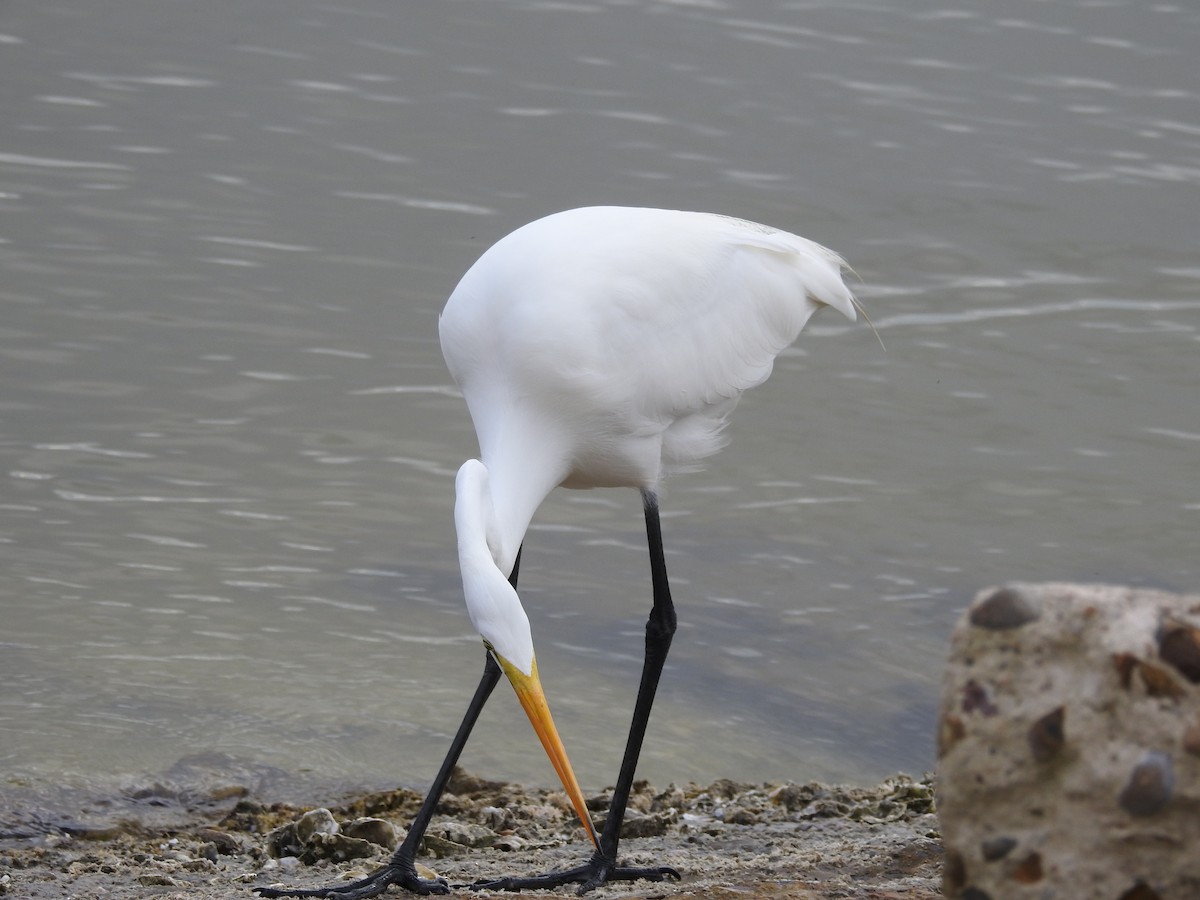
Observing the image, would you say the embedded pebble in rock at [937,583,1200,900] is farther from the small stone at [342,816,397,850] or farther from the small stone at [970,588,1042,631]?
the small stone at [342,816,397,850]

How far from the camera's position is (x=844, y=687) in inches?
261

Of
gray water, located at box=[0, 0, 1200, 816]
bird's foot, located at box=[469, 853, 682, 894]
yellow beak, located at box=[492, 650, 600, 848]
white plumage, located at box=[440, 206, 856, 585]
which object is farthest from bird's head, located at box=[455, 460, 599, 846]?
gray water, located at box=[0, 0, 1200, 816]

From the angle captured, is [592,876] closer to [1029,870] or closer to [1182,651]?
[1029,870]

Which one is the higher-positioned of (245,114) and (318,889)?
(245,114)

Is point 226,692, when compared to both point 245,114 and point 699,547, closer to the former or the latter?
point 699,547

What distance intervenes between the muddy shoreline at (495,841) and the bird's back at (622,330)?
1.07 meters

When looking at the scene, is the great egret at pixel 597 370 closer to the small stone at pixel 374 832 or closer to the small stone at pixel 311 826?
the small stone at pixel 374 832

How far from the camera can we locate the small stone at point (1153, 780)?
7.76 feet

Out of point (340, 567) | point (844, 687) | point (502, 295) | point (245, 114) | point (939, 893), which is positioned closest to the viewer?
point (939, 893)

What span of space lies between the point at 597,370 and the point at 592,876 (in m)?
1.43

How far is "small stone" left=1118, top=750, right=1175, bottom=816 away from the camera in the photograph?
237cm

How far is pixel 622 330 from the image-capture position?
201 inches

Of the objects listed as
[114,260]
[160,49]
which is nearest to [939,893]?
[114,260]

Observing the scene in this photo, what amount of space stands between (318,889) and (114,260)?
623 centimetres
